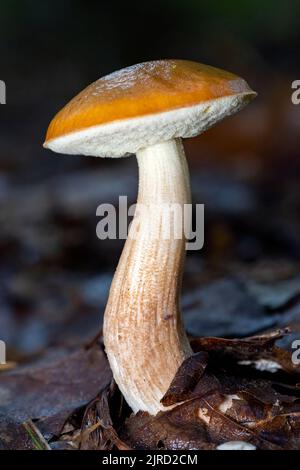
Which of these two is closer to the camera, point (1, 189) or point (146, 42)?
point (1, 189)

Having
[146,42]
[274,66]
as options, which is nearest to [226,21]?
[146,42]

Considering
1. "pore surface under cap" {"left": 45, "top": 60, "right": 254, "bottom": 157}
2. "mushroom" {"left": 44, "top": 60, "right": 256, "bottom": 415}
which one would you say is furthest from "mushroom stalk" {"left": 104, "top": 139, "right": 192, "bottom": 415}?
"pore surface under cap" {"left": 45, "top": 60, "right": 254, "bottom": 157}

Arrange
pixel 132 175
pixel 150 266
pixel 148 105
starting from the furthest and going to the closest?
pixel 132 175 → pixel 150 266 → pixel 148 105

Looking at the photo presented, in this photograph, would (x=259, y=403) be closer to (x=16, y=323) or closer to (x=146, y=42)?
Result: (x=16, y=323)

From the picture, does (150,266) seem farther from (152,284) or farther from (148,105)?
(148,105)

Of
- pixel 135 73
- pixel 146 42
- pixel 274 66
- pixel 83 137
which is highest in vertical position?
pixel 146 42

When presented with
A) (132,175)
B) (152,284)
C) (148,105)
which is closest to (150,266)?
(152,284)
